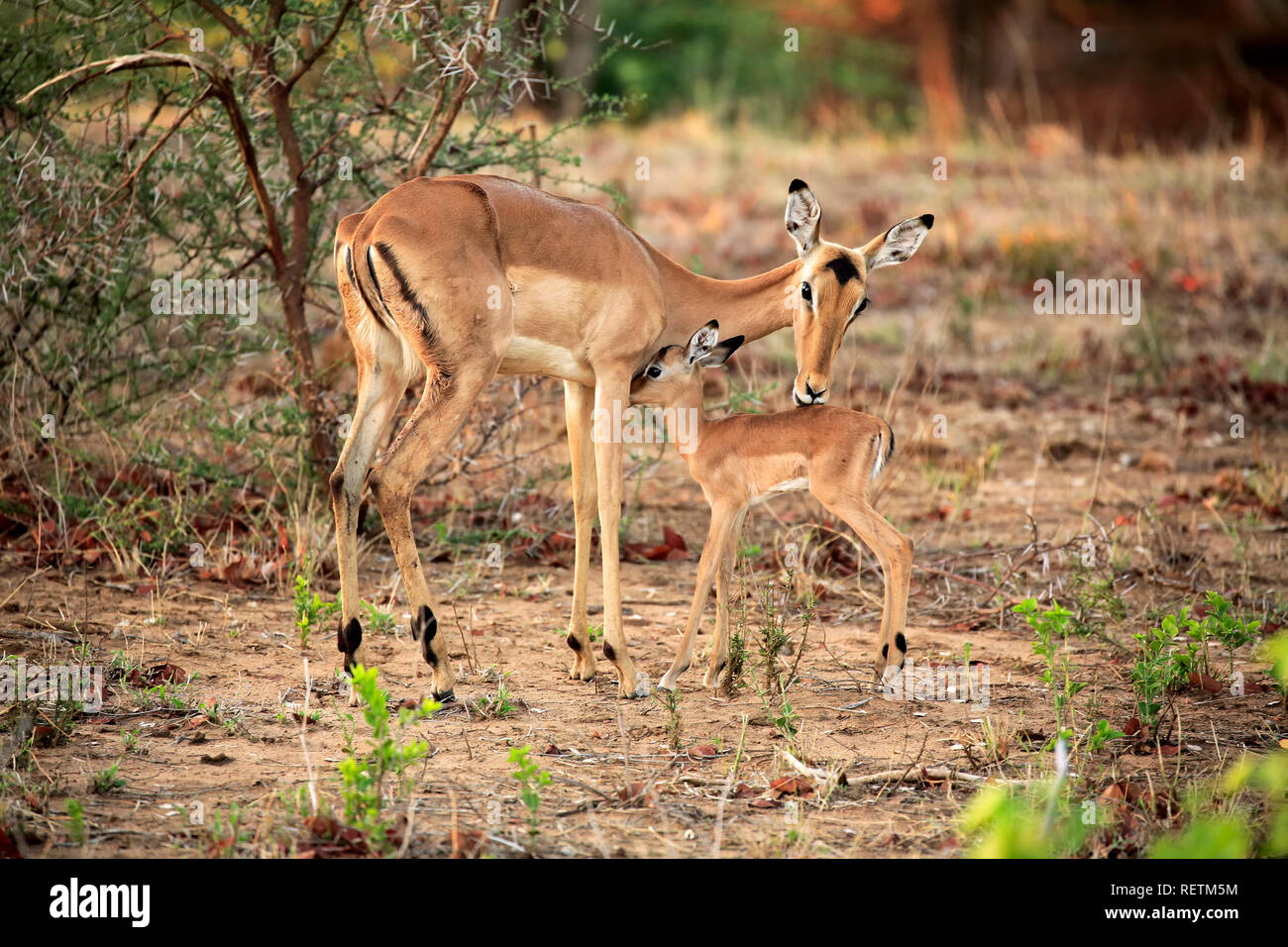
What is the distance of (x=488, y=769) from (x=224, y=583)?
275cm

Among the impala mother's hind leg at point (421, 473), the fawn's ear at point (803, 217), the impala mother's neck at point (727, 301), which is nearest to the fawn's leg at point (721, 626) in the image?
the impala mother's neck at point (727, 301)

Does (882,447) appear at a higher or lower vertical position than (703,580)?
higher

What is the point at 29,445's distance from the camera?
7.41 meters

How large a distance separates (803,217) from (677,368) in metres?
0.97

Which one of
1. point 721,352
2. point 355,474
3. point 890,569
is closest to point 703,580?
point 890,569

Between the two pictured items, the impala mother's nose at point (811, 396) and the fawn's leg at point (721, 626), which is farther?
the fawn's leg at point (721, 626)

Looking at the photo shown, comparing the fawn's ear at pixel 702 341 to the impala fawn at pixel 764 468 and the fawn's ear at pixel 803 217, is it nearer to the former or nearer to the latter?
the impala fawn at pixel 764 468

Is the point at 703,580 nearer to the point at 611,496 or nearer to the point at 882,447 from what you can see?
the point at 611,496

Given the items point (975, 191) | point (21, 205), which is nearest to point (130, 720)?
point (21, 205)

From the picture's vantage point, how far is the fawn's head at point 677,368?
19.9 ft

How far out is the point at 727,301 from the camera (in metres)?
6.39

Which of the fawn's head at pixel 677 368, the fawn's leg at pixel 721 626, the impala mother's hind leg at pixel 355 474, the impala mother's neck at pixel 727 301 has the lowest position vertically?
the fawn's leg at pixel 721 626
